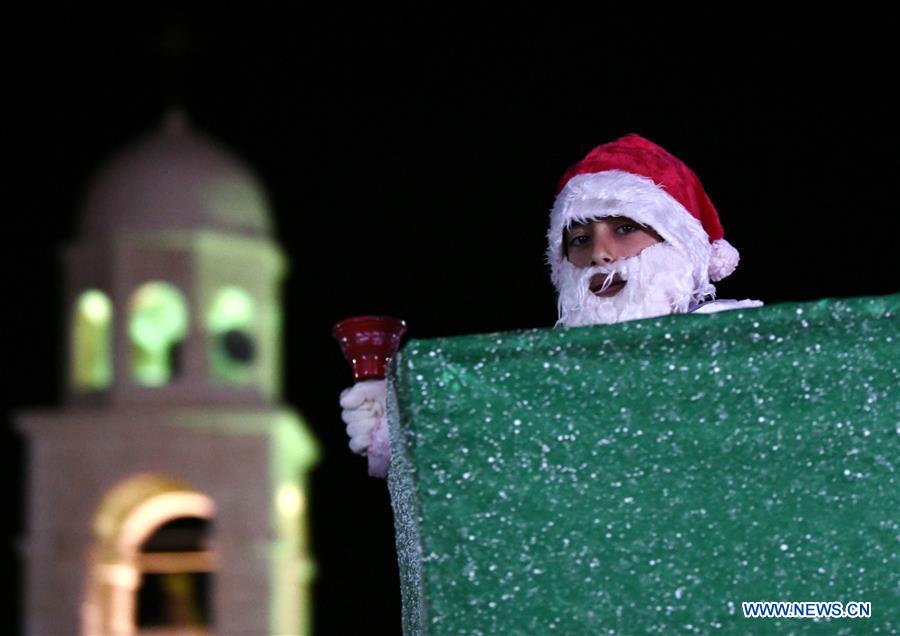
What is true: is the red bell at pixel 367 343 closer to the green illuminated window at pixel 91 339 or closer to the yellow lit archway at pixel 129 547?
the yellow lit archway at pixel 129 547

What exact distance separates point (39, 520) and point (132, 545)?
31.9 inches

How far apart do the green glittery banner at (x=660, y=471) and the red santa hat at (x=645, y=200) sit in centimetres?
88

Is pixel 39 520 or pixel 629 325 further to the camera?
pixel 39 520

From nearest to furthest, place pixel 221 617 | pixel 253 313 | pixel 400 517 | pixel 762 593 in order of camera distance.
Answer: pixel 762 593
pixel 400 517
pixel 221 617
pixel 253 313

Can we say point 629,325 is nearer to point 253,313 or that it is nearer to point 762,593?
point 762,593

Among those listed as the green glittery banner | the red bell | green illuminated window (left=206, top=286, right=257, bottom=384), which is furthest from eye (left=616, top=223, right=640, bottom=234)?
green illuminated window (left=206, top=286, right=257, bottom=384)

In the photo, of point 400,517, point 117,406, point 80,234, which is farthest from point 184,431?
point 400,517

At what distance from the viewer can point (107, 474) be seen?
16.6m

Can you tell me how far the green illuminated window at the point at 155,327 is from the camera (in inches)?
677

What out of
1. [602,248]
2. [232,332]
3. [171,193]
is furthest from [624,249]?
[232,332]

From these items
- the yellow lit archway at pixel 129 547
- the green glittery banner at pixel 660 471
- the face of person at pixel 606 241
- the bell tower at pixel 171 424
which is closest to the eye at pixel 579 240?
the face of person at pixel 606 241

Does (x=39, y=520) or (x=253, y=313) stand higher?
(x=253, y=313)

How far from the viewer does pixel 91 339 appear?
17.8 m

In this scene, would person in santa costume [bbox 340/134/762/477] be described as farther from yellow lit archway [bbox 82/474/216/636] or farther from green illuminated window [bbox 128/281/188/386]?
green illuminated window [bbox 128/281/188/386]
